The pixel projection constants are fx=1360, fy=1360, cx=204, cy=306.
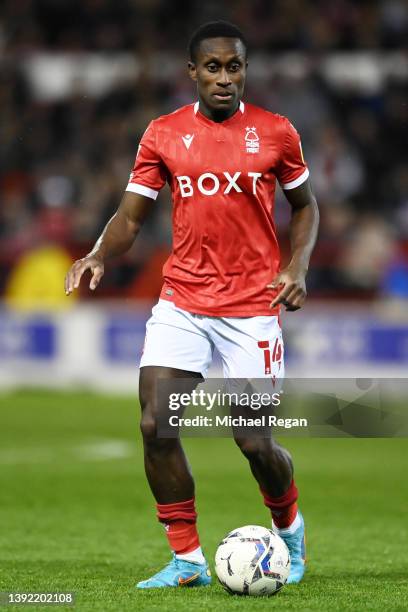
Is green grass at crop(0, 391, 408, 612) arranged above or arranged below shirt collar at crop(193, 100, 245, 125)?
below

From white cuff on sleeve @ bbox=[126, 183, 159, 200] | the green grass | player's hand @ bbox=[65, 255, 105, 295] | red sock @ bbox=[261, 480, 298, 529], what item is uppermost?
white cuff on sleeve @ bbox=[126, 183, 159, 200]

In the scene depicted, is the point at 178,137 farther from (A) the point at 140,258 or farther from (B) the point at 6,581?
(A) the point at 140,258

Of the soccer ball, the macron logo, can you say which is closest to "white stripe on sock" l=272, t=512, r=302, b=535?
the soccer ball

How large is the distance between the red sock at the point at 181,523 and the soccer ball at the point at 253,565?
0.21 metres

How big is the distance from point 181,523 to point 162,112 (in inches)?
507

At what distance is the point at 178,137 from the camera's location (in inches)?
222

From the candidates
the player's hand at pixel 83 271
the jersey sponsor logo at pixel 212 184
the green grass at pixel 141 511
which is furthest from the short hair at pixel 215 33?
the green grass at pixel 141 511

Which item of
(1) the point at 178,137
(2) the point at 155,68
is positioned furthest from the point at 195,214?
(2) the point at 155,68

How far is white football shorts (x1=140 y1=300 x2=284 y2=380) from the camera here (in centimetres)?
560

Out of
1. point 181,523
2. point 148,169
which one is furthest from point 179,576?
point 148,169

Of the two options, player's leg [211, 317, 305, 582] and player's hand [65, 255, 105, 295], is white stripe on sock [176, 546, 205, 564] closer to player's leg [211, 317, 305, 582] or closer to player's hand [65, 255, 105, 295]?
player's leg [211, 317, 305, 582]

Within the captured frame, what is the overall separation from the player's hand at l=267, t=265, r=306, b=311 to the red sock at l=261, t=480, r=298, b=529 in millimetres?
861

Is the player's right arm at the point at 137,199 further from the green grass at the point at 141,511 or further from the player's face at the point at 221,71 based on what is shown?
the green grass at the point at 141,511

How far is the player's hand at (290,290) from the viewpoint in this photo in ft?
17.6
